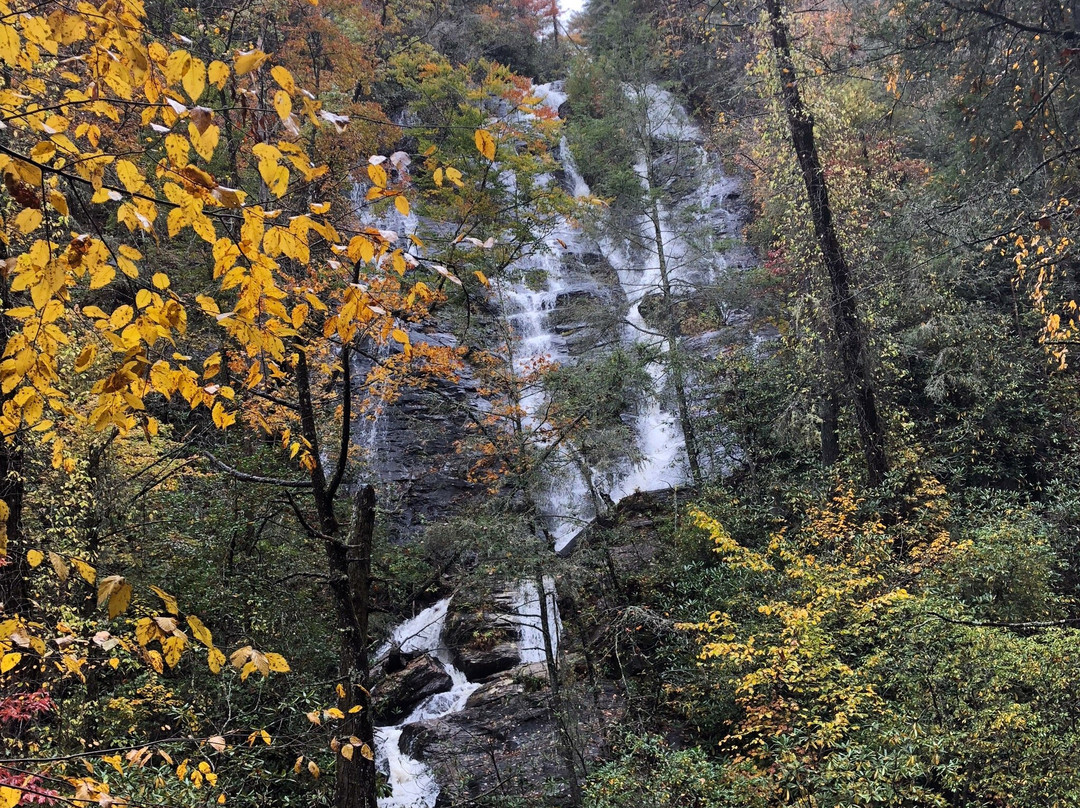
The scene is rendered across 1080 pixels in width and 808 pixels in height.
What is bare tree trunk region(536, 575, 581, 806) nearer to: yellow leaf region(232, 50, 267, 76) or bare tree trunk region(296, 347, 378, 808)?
bare tree trunk region(296, 347, 378, 808)

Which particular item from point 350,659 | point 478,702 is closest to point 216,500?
point 478,702

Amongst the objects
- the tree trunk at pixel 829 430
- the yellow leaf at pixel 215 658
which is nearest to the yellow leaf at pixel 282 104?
the yellow leaf at pixel 215 658

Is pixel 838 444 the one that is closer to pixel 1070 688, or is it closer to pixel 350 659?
pixel 1070 688

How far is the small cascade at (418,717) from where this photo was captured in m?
8.28

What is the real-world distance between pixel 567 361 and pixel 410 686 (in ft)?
26.8

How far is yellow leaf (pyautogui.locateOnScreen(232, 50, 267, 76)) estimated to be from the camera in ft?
4.57

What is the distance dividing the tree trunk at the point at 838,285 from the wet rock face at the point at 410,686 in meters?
7.29

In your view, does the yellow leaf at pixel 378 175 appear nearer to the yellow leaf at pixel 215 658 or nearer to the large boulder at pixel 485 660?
the yellow leaf at pixel 215 658

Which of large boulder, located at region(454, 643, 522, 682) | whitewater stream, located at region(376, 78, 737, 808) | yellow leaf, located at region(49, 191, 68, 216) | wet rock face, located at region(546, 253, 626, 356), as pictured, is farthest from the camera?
wet rock face, located at region(546, 253, 626, 356)

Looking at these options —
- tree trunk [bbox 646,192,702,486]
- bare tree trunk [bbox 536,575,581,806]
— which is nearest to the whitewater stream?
tree trunk [bbox 646,192,702,486]

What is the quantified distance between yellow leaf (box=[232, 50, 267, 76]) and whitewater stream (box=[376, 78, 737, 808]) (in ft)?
17.0

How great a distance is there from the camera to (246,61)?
4.62 feet

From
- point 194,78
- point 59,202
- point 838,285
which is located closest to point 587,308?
point 838,285

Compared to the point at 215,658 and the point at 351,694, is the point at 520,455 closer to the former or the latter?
the point at 351,694
